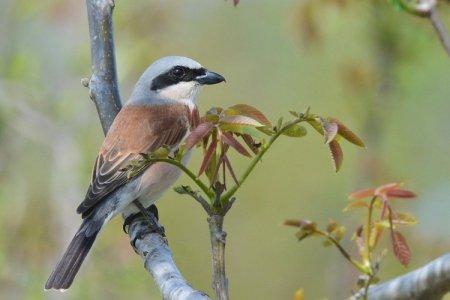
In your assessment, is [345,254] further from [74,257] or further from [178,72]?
[178,72]

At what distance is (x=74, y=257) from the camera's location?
3623mm

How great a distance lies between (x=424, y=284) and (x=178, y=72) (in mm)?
2501

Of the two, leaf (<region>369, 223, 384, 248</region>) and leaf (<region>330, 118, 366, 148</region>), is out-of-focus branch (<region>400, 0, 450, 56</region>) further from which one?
leaf (<region>369, 223, 384, 248</region>)

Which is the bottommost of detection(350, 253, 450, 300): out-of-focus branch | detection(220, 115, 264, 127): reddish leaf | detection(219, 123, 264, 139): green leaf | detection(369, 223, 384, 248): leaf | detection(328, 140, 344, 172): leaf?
detection(350, 253, 450, 300): out-of-focus branch

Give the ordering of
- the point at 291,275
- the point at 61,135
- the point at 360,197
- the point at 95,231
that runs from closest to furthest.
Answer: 1. the point at 360,197
2. the point at 95,231
3. the point at 61,135
4. the point at 291,275

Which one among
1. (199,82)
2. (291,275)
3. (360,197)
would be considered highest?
(199,82)

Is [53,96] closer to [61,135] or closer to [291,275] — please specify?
[61,135]

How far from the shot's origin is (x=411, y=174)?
658 cm

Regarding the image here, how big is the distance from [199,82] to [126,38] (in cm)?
143

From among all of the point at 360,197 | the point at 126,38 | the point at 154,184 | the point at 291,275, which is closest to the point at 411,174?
the point at 291,275

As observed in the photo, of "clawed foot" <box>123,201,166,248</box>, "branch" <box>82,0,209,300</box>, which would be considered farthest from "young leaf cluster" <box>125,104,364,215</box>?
"clawed foot" <box>123,201,166,248</box>

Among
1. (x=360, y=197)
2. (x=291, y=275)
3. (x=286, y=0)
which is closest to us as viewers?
(x=360, y=197)

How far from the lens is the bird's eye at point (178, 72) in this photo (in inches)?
172

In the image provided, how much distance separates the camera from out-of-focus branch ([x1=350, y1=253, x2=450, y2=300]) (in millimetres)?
2006
